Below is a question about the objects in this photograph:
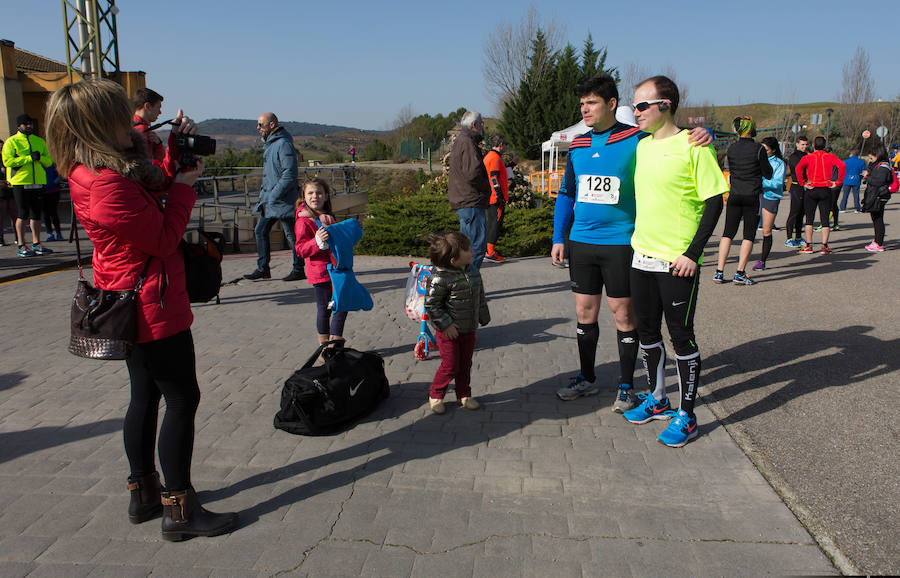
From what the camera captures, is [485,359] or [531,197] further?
[531,197]

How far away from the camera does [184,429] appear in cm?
283

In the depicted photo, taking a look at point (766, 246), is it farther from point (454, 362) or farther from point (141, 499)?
point (141, 499)

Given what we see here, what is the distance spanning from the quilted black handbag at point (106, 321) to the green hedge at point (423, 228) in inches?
326

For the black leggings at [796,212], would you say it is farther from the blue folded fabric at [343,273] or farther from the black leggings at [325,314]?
the black leggings at [325,314]

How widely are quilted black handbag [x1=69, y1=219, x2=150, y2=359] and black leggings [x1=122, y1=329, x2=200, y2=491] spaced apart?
10 centimetres

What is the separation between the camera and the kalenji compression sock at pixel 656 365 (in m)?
4.01

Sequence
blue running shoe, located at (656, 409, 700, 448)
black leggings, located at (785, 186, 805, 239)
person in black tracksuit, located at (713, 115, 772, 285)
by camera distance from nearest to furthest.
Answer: blue running shoe, located at (656, 409, 700, 448) < person in black tracksuit, located at (713, 115, 772, 285) < black leggings, located at (785, 186, 805, 239)

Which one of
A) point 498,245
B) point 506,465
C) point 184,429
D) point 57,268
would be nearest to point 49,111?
point 184,429

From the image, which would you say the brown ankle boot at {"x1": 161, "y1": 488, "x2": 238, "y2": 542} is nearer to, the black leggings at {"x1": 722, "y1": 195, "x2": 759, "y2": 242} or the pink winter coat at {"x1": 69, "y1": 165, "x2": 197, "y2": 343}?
the pink winter coat at {"x1": 69, "y1": 165, "x2": 197, "y2": 343}

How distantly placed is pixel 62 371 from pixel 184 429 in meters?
2.97

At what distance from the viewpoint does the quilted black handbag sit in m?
2.58

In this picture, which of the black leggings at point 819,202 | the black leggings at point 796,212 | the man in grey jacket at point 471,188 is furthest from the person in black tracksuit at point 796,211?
the man in grey jacket at point 471,188

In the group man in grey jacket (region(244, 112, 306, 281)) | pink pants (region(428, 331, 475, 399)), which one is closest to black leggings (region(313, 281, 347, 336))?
pink pants (region(428, 331, 475, 399))

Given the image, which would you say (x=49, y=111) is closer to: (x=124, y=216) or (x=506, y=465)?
(x=124, y=216)
